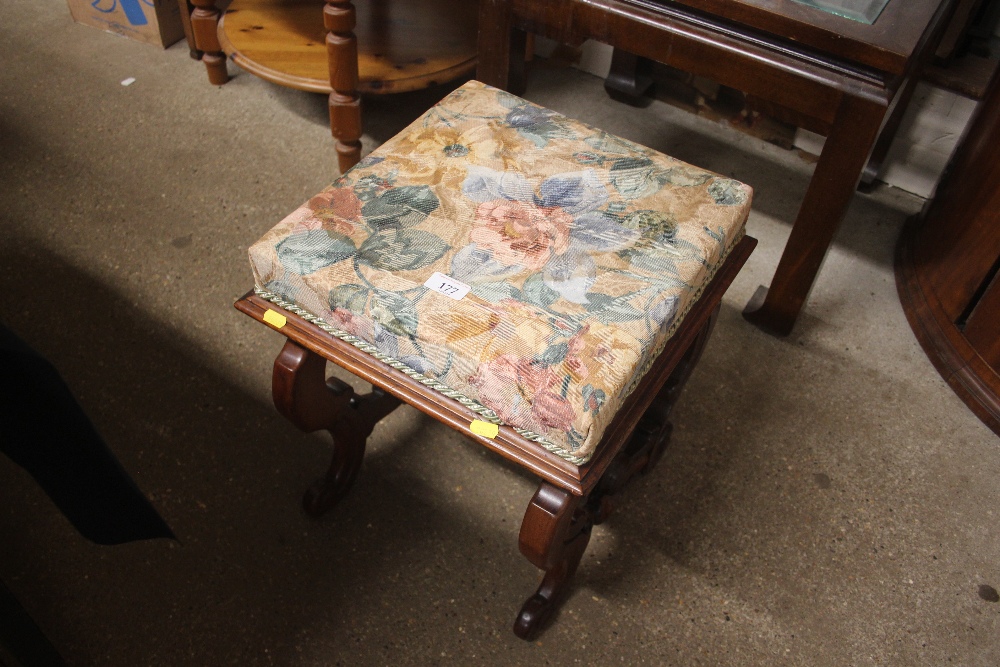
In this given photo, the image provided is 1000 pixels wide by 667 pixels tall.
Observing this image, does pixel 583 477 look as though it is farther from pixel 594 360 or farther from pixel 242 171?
pixel 242 171

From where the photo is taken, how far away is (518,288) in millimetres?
937

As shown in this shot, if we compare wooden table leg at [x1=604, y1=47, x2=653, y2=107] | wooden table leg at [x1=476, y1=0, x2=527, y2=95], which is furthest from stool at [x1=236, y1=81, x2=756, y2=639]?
wooden table leg at [x1=604, y1=47, x2=653, y2=107]

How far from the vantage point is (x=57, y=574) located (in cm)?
119

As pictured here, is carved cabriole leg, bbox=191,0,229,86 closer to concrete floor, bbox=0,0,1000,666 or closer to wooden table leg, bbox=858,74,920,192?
concrete floor, bbox=0,0,1000,666

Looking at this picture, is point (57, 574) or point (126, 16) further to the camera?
point (126, 16)

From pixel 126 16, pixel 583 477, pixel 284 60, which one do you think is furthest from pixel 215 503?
pixel 126 16

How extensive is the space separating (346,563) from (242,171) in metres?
0.99

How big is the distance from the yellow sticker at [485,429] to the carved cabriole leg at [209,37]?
1.41m

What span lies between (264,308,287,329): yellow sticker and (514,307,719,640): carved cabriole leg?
0.35 metres

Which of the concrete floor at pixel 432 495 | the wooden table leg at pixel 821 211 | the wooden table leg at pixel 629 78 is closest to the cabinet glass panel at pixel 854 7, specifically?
the wooden table leg at pixel 821 211

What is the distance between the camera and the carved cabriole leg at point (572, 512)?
3.01 feet

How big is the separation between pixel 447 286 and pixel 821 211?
72 cm

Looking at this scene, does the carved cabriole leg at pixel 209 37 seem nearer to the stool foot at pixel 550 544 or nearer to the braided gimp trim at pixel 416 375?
the braided gimp trim at pixel 416 375

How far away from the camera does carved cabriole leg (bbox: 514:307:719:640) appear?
92cm
